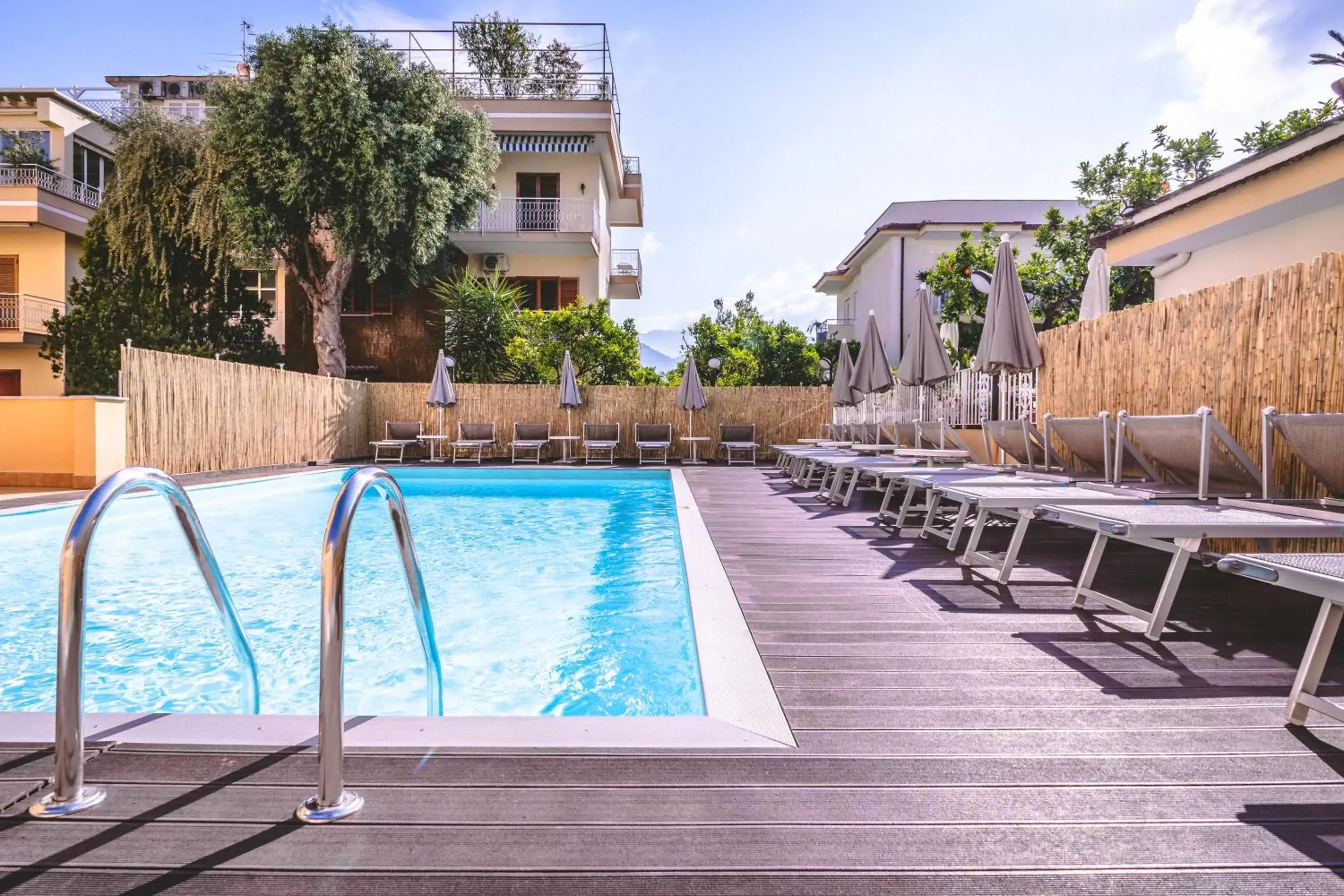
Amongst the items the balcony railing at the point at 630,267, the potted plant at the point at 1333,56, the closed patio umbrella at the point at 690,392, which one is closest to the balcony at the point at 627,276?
the balcony railing at the point at 630,267

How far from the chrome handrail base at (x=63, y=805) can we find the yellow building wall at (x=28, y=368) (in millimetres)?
25658

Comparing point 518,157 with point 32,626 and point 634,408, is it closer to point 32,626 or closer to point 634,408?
point 634,408

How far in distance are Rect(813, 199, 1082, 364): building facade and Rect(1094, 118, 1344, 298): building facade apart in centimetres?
1026

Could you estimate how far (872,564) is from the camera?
467 cm

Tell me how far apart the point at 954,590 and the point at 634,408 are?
14.1m

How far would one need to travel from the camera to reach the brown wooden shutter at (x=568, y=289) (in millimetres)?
20906

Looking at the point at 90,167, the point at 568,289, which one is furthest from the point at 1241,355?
the point at 90,167

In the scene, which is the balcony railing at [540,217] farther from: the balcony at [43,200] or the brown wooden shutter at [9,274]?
the brown wooden shutter at [9,274]

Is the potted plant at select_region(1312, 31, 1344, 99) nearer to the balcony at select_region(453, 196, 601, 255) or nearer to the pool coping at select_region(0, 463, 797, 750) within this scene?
the pool coping at select_region(0, 463, 797, 750)

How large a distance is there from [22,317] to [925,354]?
24.3m

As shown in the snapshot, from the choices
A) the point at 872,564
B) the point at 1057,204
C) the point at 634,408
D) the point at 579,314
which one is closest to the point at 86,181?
the point at 579,314

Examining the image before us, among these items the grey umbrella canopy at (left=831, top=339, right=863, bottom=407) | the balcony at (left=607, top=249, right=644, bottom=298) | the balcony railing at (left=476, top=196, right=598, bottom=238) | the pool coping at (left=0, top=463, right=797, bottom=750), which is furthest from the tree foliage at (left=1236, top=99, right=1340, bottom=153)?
the pool coping at (left=0, top=463, right=797, bottom=750)

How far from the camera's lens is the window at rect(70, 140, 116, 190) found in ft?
71.3

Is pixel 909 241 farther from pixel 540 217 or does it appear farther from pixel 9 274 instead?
pixel 9 274
